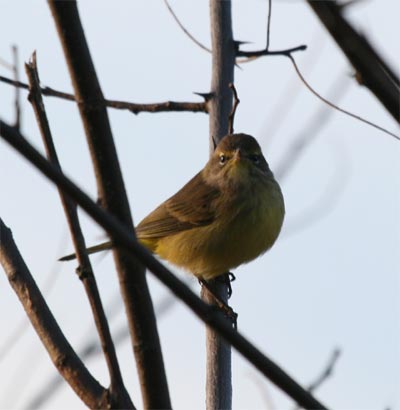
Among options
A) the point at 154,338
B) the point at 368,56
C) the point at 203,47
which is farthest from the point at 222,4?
the point at 368,56

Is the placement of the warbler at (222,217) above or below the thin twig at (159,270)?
above

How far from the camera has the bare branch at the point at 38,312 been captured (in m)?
2.98

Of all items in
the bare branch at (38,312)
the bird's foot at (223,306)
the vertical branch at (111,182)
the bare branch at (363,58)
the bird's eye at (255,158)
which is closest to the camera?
the bare branch at (363,58)

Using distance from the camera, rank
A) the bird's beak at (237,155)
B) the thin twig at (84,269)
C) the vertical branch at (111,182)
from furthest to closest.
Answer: the bird's beak at (237,155)
the thin twig at (84,269)
the vertical branch at (111,182)

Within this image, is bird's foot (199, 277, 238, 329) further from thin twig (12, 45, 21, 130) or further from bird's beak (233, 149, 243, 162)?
thin twig (12, 45, 21, 130)

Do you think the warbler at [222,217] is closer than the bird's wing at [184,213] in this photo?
Yes

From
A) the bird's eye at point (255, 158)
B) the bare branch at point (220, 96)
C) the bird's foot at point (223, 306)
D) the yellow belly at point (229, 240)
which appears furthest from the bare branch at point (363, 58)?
the bird's eye at point (255, 158)

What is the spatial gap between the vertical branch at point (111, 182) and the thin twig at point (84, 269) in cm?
21

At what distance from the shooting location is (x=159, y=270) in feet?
5.86

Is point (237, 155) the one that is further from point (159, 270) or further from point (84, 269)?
point (159, 270)

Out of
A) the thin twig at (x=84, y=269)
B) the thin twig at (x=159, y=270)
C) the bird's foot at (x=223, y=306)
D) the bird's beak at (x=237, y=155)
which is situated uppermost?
the bird's beak at (x=237, y=155)

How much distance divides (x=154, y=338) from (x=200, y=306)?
1.93 feet

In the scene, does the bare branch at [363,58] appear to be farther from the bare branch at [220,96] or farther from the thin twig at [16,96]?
the bare branch at [220,96]

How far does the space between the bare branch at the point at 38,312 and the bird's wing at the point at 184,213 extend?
3.27 m
